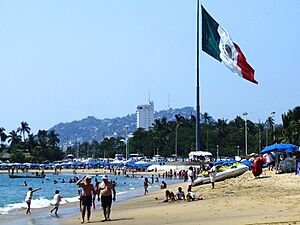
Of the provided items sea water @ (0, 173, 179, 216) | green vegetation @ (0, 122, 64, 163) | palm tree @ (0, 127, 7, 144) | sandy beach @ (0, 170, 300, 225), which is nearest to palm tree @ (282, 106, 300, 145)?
sea water @ (0, 173, 179, 216)

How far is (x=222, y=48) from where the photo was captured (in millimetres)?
24688

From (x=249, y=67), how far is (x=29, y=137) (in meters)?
141

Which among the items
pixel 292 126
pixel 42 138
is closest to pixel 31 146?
pixel 42 138

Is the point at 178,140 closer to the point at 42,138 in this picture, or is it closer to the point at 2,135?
the point at 42,138

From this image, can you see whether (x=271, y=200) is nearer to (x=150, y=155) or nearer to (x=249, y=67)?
(x=249, y=67)

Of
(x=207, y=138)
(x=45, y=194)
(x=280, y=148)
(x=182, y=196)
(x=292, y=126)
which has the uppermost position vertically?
(x=207, y=138)

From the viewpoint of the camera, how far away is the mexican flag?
24.1 metres

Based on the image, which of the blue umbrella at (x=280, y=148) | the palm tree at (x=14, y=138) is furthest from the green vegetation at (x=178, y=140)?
the blue umbrella at (x=280, y=148)

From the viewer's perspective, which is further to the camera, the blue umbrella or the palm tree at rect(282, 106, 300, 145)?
the palm tree at rect(282, 106, 300, 145)

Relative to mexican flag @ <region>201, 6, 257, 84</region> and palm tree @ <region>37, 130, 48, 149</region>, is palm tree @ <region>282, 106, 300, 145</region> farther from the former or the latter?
palm tree @ <region>37, 130, 48, 149</region>

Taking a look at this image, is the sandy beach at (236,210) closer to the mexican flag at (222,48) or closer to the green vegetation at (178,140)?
the mexican flag at (222,48)

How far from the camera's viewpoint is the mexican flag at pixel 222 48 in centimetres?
2412

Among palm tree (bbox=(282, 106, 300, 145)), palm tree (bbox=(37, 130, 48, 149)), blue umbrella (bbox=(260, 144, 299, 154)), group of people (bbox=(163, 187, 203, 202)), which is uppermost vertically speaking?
palm tree (bbox=(37, 130, 48, 149))

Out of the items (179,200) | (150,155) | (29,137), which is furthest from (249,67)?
(29,137)
